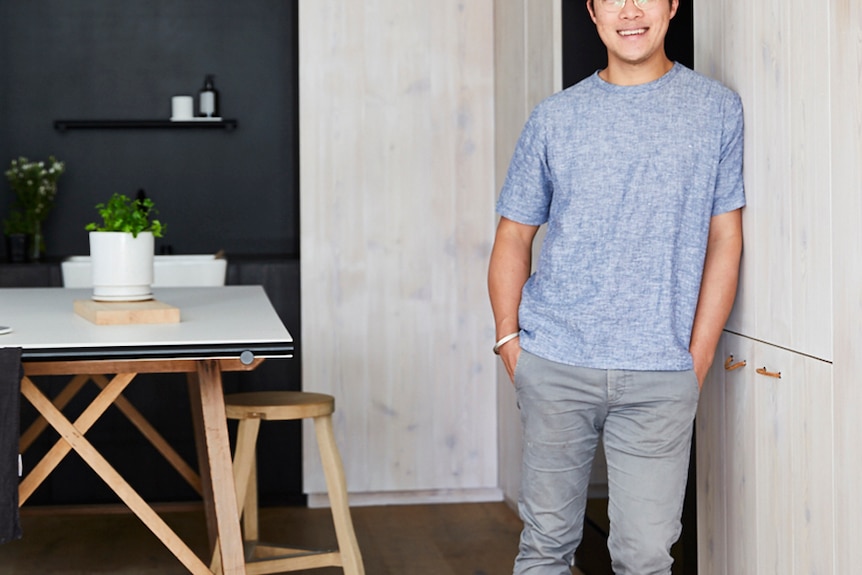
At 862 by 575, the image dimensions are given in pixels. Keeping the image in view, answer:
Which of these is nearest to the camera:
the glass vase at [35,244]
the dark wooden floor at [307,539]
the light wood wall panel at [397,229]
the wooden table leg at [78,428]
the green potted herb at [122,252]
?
the wooden table leg at [78,428]

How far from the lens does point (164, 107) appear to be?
15.8 feet

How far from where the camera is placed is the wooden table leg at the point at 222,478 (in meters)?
2.51

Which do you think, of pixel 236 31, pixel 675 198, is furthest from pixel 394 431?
pixel 675 198

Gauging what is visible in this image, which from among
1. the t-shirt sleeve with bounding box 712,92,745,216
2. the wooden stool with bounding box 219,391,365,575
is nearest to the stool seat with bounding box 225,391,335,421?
the wooden stool with bounding box 219,391,365,575

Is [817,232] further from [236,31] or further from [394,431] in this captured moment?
[236,31]

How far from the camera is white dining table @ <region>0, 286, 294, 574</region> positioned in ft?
7.44

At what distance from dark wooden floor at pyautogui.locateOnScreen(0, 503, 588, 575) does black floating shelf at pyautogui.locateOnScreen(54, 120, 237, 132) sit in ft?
5.26

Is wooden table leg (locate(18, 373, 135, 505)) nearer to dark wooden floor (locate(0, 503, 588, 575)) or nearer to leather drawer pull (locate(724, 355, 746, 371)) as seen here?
dark wooden floor (locate(0, 503, 588, 575))

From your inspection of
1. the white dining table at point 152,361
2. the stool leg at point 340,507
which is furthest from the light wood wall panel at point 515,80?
the white dining table at point 152,361

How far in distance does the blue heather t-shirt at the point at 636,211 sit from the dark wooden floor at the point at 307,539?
60.0 inches

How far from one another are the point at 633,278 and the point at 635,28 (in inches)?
19.8

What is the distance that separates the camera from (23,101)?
4.72 meters

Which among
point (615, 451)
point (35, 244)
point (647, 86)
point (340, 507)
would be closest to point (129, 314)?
point (340, 507)

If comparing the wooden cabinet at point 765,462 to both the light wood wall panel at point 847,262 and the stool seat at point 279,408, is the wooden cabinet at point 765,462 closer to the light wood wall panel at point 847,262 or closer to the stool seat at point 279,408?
the light wood wall panel at point 847,262
